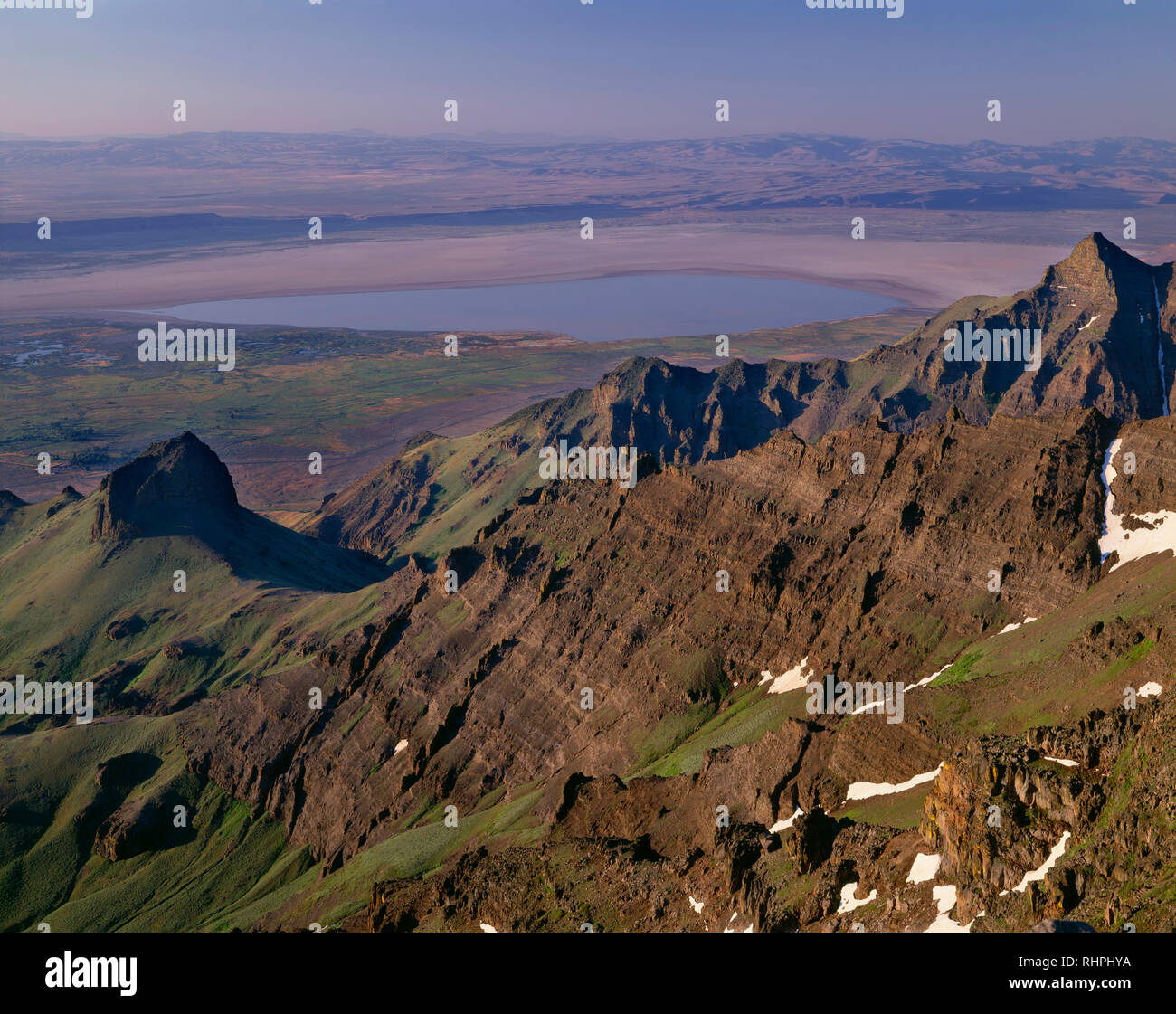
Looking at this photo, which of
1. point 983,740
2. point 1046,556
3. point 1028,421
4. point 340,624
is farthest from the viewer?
point 340,624

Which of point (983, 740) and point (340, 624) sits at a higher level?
point (983, 740)

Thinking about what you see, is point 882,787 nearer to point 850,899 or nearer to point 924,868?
point 850,899

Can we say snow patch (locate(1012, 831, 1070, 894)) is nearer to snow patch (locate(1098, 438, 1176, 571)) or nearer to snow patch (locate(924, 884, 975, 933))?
snow patch (locate(924, 884, 975, 933))

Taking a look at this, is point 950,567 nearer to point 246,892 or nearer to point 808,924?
point 808,924


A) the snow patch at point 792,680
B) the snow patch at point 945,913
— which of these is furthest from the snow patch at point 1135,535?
the snow patch at point 945,913

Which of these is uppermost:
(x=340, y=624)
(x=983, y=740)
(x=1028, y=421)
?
(x=1028, y=421)

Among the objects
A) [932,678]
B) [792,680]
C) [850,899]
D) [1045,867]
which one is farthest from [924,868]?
[792,680]

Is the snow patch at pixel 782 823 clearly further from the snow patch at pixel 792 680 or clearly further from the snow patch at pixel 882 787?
the snow patch at pixel 792 680
